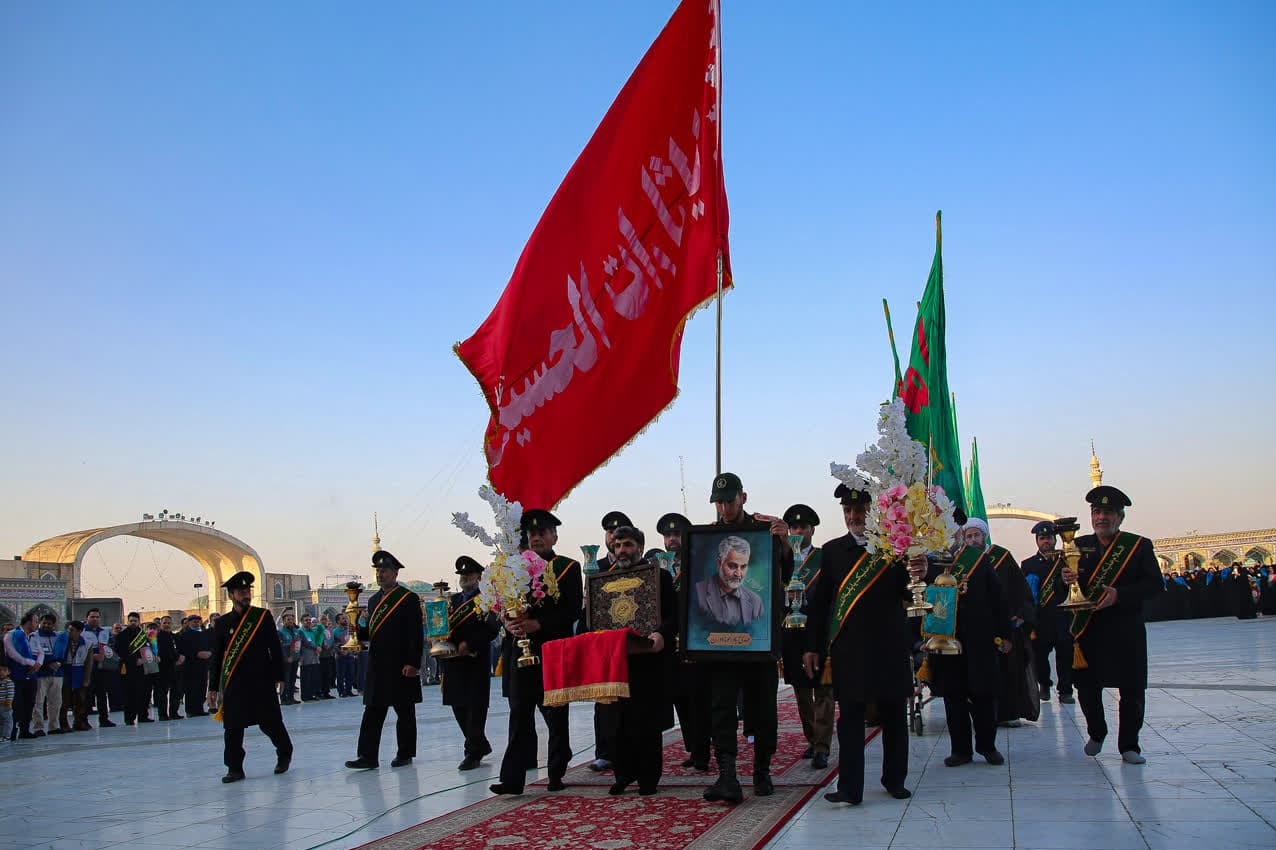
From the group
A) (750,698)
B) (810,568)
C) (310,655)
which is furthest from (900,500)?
(310,655)

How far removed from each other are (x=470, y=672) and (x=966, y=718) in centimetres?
414

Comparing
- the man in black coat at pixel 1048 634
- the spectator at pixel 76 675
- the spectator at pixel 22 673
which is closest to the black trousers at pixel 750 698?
the man in black coat at pixel 1048 634

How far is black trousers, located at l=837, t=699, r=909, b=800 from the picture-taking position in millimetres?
6047

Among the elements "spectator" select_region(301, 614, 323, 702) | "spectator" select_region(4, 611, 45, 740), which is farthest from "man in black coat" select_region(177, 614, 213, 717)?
"spectator" select_region(4, 611, 45, 740)

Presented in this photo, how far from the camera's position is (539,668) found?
7492 mm

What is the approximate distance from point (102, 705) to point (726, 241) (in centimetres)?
1468

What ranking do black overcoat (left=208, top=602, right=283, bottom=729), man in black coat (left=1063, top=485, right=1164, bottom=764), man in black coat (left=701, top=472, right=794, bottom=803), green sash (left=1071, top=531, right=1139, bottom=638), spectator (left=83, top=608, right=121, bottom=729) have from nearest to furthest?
1. man in black coat (left=701, top=472, right=794, bottom=803)
2. man in black coat (left=1063, top=485, right=1164, bottom=764)
3. green sash (left=1071, top=531, right=1139, bottom=638)
4. black overcoat (left=208, top=602, right=283, bottom=729)
5. spectator (left=83, top=608, right=121, bottom=729)

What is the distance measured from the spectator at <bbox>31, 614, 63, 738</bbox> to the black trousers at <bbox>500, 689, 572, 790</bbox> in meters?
10.9

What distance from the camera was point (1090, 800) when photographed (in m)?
5.80

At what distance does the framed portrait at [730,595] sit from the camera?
6445mm

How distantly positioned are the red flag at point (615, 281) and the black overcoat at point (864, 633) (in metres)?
2.17

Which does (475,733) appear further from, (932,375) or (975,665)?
(932,375)

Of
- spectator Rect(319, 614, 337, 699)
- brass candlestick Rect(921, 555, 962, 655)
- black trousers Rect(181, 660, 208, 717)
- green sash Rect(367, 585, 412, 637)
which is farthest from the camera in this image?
spectator Rect(319, 614, 337, 699)

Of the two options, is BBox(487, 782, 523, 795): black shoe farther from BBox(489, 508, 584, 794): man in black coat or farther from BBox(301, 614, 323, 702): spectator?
BBox(301, 614, 323, 702): spectator
